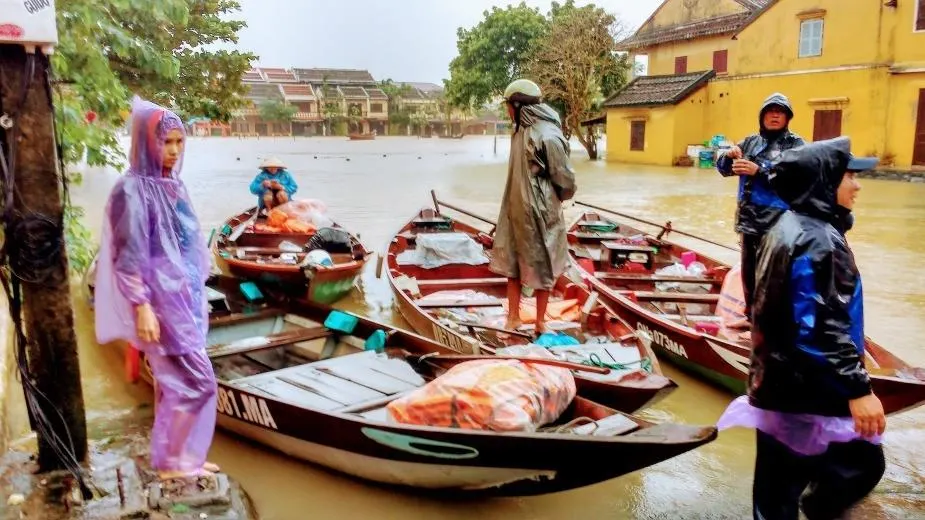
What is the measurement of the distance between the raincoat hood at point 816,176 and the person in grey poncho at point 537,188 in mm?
2800

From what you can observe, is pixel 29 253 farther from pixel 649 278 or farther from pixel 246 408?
pixel 649 278

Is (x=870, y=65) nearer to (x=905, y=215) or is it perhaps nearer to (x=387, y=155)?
(x=905, y=215)

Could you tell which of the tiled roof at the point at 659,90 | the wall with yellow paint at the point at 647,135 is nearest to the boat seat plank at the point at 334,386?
the tiled roof at the point at 659,90

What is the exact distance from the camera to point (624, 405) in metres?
4.12

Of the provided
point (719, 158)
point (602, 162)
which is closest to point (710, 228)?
point (719, 158)

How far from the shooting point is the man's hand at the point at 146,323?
10.3 feet

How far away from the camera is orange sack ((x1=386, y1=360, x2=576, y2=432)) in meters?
3.42

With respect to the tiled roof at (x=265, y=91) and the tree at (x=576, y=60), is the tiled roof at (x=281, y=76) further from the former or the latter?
the tree at (x=576, y=60)

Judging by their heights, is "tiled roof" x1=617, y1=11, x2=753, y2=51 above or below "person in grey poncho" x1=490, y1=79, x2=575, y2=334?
above

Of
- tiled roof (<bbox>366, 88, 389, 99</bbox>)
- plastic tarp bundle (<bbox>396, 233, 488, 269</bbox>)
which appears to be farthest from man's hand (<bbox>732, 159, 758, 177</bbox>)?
tiled roof (<bbox>366, 88, 389, 99</bbox>)

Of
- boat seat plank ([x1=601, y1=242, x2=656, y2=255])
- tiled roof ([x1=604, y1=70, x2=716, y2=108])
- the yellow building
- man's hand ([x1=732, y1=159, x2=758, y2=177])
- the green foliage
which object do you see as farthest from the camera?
the green foliage

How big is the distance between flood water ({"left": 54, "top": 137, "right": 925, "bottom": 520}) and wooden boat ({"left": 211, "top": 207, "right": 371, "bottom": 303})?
2.28 feet

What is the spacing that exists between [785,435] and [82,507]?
2813mm

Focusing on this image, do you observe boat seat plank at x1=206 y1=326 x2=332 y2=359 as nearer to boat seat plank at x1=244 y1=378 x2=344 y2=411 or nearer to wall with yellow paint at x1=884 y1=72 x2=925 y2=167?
boat seat plank at x1=244 y1=378 x2=344 y2=411
